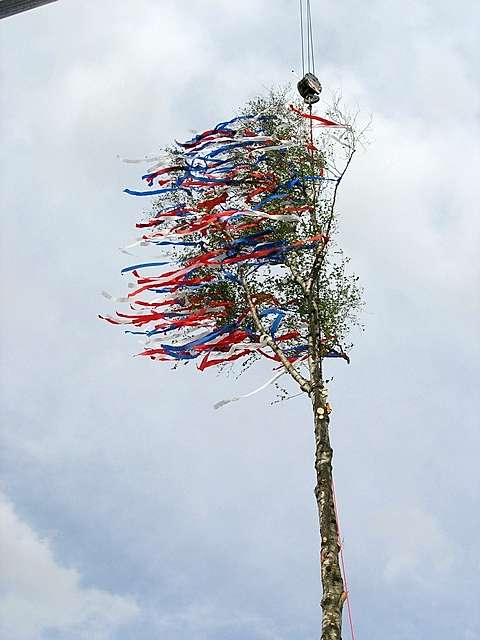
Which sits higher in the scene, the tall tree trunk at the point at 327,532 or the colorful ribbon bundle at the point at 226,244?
the colorful ribbon bundle at the point at 226,244

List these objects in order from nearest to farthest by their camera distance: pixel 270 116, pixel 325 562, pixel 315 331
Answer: pixel 325 562 < pixel 315 331 < pixel 270 116

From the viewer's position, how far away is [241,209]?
1043 cm

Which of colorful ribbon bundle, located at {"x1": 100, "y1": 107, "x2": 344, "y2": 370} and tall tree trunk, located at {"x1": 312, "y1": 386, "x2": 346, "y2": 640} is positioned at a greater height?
colorful ribbon bundle, located at {"x1": 100, "y1": 107, "x2": 344, "y2": 370}

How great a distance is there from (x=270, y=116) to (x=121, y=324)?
349cm

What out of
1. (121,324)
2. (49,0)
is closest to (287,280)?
(121,324)

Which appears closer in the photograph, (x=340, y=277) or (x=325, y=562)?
(x=325, y=562)

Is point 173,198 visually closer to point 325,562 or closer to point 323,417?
point 323,417

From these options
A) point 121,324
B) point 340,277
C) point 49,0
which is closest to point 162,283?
point 121,324

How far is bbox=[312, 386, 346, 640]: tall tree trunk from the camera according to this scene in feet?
29.1

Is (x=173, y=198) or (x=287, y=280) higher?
(x=173, y=198)

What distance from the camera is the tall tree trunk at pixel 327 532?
8883 millimetres

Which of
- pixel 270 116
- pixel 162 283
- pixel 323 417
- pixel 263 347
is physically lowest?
pixel 323 417

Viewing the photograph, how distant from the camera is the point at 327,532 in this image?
9.30 metres

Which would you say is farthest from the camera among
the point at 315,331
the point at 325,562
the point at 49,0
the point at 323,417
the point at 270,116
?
the point at 270,116
